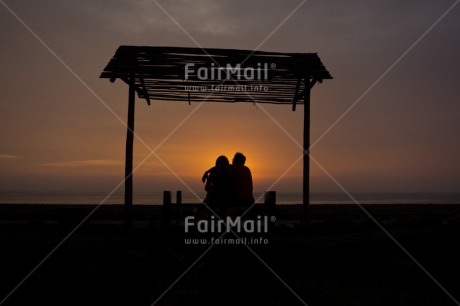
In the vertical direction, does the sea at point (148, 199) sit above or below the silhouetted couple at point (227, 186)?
below

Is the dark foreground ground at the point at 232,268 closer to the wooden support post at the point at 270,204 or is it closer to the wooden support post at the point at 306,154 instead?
the wooden support post at the point at 270,204

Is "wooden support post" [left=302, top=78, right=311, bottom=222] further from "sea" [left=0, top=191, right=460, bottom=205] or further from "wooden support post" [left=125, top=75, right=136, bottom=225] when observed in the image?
"sea" [left=0, top=191, right=460, bottom=205]

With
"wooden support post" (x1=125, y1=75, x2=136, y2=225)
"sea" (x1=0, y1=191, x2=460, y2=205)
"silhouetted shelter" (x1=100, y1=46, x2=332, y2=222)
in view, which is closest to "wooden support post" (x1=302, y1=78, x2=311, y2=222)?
"silhouetted shelter" (x1=100, y1=46, x2=332, y2=222)

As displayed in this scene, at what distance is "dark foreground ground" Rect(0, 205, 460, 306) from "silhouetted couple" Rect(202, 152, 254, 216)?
0.70m

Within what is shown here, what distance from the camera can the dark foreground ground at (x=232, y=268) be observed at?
250 inches

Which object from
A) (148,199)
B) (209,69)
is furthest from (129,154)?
(148,199)

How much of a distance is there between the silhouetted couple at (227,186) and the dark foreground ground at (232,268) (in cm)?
70

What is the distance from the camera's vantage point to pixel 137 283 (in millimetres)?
7066

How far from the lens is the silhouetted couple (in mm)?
9656

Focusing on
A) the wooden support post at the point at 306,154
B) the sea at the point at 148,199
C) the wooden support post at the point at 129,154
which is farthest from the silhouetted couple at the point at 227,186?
the sea at the point at 148,199

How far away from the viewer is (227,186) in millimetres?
9734

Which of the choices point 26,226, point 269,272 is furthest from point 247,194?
point 26,226

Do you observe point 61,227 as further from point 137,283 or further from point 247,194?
point 137,283

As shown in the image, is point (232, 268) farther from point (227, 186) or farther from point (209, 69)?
point (209, 69)
